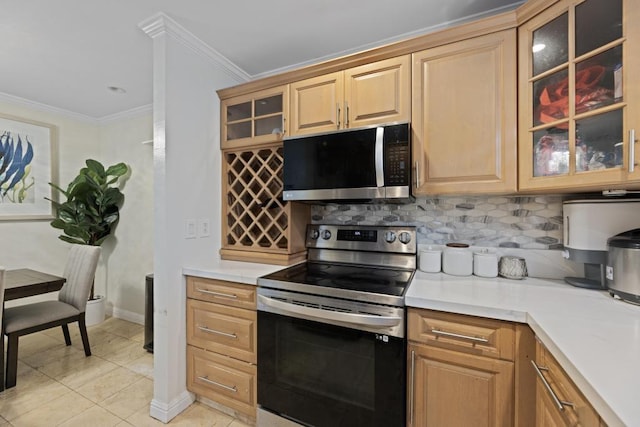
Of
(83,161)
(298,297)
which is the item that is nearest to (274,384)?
(298,297)

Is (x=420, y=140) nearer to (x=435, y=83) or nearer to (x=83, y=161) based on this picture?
(x=435, y=83)

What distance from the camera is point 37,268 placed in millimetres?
3023

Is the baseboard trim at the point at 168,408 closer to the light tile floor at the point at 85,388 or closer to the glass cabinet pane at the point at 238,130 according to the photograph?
the light tile floor at the point at 85,388

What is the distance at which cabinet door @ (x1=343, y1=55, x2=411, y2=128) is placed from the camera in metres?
1.60

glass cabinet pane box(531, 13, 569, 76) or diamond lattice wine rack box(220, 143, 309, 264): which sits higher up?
glass cabinet pane box(531, 13, 569, 76)

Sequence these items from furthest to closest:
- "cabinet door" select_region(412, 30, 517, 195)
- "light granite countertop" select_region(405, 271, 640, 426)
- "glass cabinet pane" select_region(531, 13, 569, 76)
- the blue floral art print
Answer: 1. the blue floral art print
2. "cabinet door" select_region(412, 30, 517, 195)
3. "glass cabinet pane" select_region(531, 13, 569, 76)
4. "light granite countertop" select_region(405, 271, 640, 426)

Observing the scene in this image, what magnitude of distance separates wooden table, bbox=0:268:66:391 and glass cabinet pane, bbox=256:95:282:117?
81.7 inches

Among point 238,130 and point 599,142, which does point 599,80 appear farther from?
point 238,130

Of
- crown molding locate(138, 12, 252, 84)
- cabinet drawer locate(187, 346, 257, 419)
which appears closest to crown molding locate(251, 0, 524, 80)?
crown molding locate(138, 12, 252, 84)

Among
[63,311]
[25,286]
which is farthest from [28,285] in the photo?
[63,311]

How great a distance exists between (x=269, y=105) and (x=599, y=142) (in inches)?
72.0

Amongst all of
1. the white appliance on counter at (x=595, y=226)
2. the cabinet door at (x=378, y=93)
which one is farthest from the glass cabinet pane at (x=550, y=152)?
the cabinet door at (x=378, y=93)

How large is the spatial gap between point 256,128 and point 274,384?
5.58 ft

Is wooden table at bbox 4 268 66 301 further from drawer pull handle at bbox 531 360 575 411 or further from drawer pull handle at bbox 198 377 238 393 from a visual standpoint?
drawer pull handle at bbox 531 360 575 411
